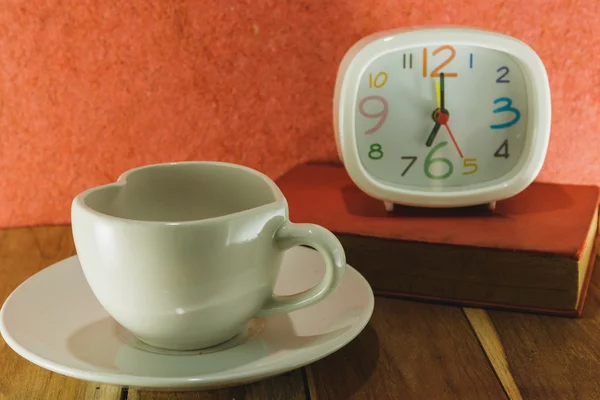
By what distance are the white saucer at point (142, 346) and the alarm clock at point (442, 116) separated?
16cm

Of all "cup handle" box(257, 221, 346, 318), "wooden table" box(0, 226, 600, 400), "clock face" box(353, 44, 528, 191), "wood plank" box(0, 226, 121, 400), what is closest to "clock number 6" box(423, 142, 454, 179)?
"clock face" box(353, 44, 528, 191)

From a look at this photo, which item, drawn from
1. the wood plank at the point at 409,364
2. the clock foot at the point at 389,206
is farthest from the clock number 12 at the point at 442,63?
the wood plank at the point at 409,364

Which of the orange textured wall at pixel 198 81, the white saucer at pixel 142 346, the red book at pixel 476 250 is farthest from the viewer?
the orange textured wall at pixel 198 81

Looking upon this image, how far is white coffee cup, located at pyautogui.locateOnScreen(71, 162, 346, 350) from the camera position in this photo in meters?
0.43

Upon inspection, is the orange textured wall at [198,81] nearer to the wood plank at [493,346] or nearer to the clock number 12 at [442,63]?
the clock number 12 at [442,63]

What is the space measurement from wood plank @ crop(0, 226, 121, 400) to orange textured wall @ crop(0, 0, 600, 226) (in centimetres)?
6

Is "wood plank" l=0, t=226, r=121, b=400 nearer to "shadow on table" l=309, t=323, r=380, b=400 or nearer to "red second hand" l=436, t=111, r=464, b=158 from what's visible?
"shadow on table" l=309, t=323, r=380, b=400

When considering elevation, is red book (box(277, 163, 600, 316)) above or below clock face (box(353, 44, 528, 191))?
below

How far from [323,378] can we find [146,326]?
142 millimetres

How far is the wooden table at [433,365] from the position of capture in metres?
0.48

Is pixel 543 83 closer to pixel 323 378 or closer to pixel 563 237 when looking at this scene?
pixel 563 237

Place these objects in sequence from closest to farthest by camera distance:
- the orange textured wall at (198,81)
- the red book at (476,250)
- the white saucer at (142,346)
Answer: the white saucer at (142,346) < the red book at (476,250) < the orange textured wall at (198,81)

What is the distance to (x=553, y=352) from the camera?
0.54 meters

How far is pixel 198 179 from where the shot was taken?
0.57 metres
